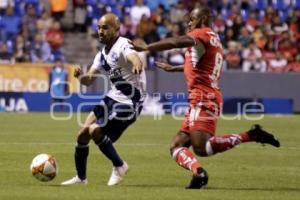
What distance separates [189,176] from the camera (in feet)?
41.8

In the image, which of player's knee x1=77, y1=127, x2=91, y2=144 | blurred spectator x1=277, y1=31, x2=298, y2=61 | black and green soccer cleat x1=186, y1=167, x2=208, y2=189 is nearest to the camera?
black and green soccer cleat x1=186, y1=167, x2=208, y2=189

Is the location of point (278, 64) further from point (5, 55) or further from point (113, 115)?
point (113, 115)

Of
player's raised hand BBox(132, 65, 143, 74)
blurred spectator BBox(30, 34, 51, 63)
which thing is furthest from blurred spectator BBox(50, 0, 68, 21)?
player's raised hand BBox(132, 65, 143, 74)

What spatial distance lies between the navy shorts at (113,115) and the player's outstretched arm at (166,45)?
1502 mm

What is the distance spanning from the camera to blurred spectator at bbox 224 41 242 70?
100 ft

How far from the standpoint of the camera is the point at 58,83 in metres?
28.7

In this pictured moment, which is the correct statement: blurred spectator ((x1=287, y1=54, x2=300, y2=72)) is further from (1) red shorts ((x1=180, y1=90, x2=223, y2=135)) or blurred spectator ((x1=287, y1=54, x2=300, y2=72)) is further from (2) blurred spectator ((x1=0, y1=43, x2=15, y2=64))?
(1) red shorts ((x1=180, y1=90, x2=223, y2=135))

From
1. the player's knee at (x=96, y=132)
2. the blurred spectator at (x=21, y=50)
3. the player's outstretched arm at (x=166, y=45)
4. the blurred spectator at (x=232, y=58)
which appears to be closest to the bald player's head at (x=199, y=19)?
the player's outstretched arm at (x=166, y=45)

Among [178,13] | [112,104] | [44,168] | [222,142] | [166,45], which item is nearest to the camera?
[166,45]

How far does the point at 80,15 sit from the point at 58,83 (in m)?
4.14

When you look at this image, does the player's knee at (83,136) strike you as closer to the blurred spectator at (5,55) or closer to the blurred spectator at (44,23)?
the blurred spectator at (5,55)

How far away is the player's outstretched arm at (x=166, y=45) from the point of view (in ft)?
32.8

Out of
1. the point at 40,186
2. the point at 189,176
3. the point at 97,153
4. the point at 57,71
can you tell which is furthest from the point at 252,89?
the point at 40,186

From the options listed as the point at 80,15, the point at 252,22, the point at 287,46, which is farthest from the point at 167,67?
the point at 252,22
